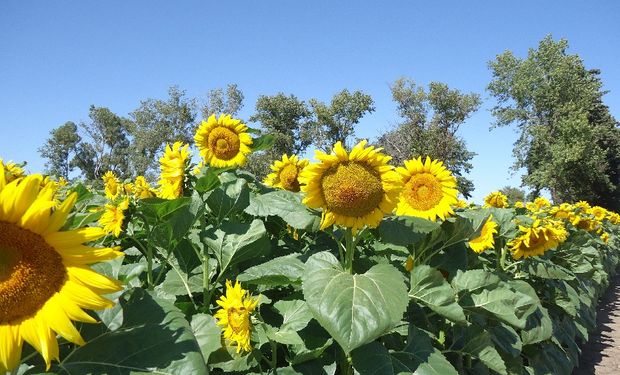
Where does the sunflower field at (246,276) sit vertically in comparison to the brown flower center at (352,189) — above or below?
below

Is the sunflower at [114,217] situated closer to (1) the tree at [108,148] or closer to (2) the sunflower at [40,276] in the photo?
(2) the sunflower at [40,276]

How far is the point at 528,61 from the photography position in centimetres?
3897

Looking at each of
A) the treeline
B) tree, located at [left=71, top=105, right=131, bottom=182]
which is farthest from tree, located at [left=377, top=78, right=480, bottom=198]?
tree, located at [left=71, top=105, right=131, bottom=182]

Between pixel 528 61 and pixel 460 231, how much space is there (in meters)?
40.7

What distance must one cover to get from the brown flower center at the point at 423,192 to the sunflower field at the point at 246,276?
1 centimetres

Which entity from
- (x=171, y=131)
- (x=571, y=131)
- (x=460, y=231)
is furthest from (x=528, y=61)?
(x=460, y=231)

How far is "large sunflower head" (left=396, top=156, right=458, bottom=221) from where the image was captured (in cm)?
258

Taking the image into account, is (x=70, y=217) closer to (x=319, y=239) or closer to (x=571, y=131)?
(x=319, y=239)

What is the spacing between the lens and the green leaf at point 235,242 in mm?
1866

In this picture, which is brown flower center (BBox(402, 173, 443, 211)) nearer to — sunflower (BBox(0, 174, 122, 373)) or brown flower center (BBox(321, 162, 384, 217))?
brown flower center (BBox(321, 162, 384, 217))

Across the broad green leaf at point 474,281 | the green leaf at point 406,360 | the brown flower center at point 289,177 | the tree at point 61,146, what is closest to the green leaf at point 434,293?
the green leaf at point 406,360

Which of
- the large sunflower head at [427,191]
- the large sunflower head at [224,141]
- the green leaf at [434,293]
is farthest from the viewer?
the large sunflower head at [224,141]

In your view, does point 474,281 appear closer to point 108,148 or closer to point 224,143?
point 224,143

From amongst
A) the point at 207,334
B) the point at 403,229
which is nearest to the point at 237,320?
the point at 207,334
